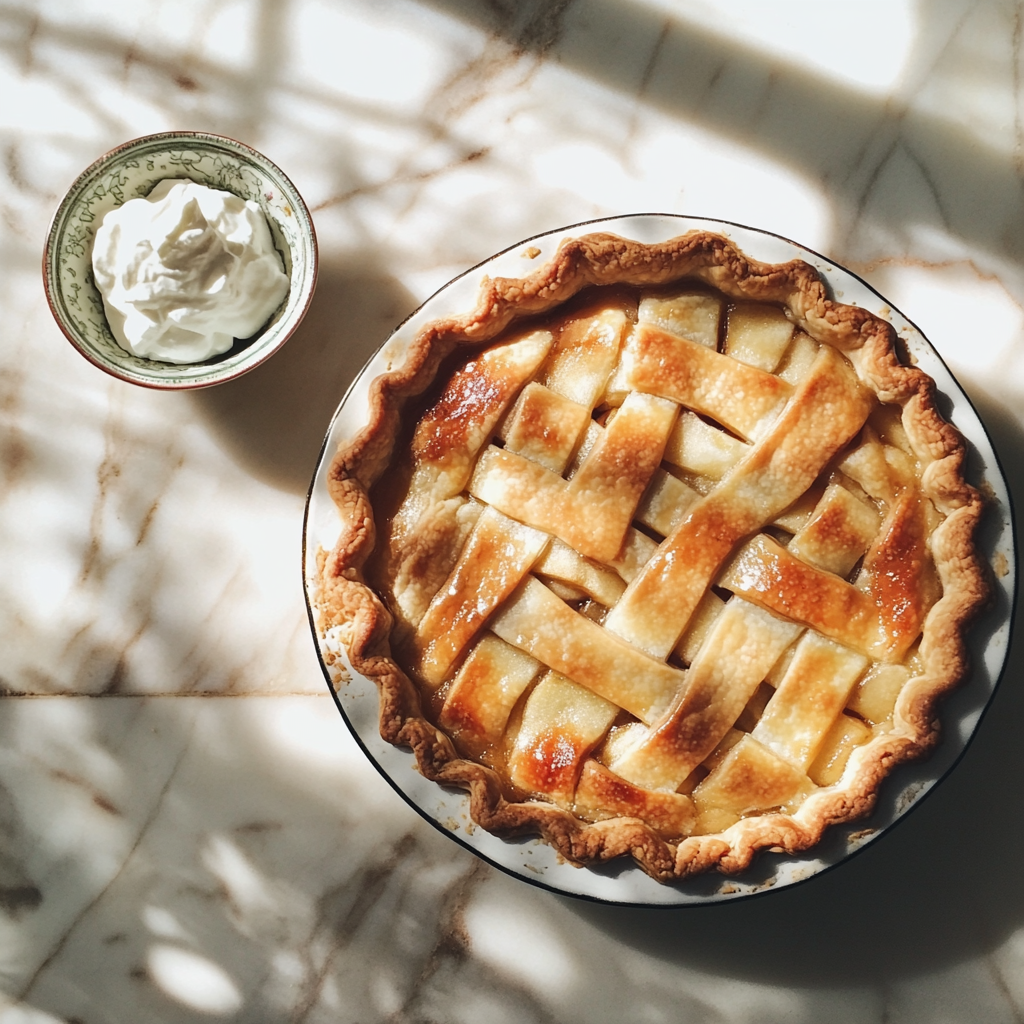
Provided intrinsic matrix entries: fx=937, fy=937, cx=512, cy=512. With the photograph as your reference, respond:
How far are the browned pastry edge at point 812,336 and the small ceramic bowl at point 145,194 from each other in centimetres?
28

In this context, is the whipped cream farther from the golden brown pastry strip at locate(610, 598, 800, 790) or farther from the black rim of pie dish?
the golden brown pastry strip at locate(610, 598, 800, 790)

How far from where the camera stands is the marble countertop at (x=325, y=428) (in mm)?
1651

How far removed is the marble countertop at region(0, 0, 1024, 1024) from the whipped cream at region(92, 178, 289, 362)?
0.17 m

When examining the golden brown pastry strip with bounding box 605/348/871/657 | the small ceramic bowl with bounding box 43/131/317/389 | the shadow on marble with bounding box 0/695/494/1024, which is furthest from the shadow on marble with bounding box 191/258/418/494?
the golden brown pastry strip with bounding box 605/348/871/657

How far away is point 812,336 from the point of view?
57.0 inches

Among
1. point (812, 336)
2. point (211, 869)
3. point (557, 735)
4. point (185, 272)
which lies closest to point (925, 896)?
point (557, 735)

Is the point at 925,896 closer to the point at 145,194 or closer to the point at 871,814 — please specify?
the point at 871,814

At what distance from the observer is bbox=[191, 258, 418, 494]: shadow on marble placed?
1684mm

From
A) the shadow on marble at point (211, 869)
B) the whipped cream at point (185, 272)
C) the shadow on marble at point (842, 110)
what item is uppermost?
the shadow on marble at point (842, 110)

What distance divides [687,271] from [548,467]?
367 mm

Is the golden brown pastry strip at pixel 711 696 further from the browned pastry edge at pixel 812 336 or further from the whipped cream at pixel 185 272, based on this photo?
the whipped cream at pixel 185 272

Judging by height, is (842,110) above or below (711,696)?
above

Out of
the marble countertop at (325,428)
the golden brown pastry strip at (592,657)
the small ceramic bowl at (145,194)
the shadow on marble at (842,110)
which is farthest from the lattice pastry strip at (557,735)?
the shadow on marble at (842,110)

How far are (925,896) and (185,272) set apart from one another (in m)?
1.60
